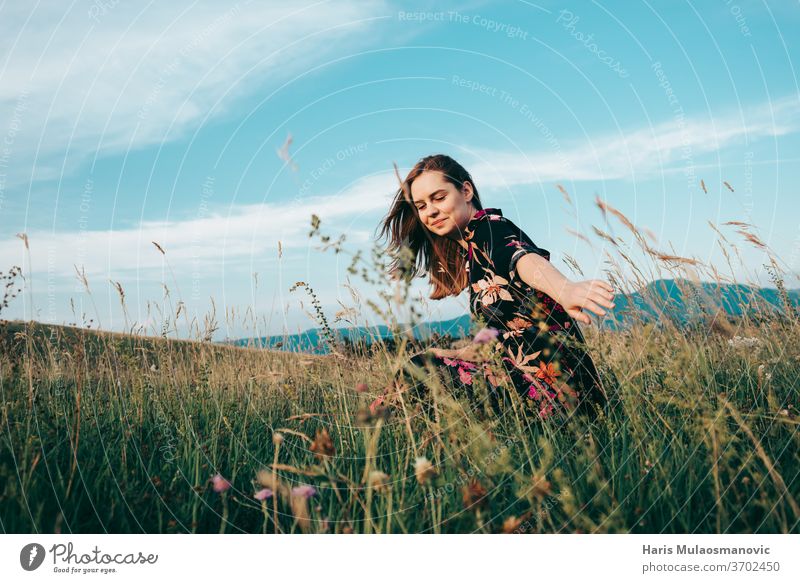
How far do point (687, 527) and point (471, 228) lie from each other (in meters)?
1.96

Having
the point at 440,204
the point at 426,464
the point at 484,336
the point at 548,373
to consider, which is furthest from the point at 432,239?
the point at 426,464

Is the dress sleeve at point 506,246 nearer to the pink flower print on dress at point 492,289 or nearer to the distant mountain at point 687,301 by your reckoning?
the pink flower print on dress at point 492,289

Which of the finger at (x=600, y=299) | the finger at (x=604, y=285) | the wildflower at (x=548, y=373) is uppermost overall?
the finger at (x=604, y=285)

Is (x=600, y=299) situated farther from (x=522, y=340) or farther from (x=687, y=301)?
(x=687, y=301)

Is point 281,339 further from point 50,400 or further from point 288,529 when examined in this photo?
point 288,529

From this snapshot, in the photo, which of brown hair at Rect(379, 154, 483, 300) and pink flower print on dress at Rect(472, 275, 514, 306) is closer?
pink flower print on dress at Rect(472, 275, 514, 306)

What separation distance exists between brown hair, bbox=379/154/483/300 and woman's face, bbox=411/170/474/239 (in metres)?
0.09

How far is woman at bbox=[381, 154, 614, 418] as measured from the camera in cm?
267

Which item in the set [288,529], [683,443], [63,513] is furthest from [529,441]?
[63,513]

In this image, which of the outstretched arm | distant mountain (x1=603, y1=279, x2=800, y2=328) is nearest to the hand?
the outstretched arm
